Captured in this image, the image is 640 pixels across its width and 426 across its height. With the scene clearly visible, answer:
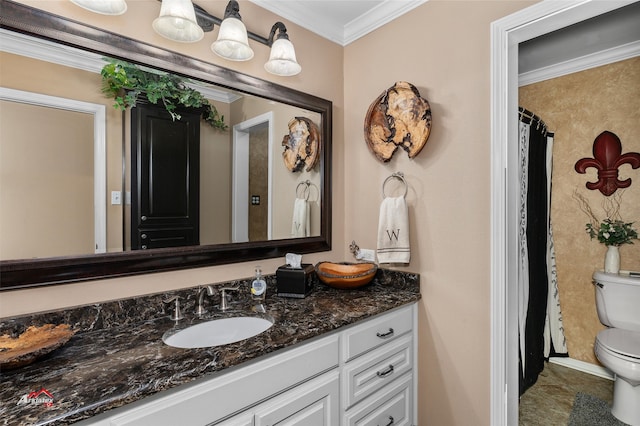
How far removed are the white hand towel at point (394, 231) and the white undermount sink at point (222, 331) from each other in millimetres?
787

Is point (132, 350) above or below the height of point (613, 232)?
below

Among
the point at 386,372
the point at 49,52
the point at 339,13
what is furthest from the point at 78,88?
the point at 386,372

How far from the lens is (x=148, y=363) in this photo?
923 millimetres

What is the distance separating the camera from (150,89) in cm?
136

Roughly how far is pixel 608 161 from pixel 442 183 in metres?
1.72

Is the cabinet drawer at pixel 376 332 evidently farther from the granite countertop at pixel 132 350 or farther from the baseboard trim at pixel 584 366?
the baseboard trim at pixel 584 366

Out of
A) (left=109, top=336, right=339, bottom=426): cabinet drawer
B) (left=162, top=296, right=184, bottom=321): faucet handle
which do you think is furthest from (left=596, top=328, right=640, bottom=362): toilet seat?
(left=162, top=296, right=184, bottom=321): faucet handle

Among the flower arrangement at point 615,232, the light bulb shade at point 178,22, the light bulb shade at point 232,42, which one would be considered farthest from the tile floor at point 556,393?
the light bulb shade at point 178,22

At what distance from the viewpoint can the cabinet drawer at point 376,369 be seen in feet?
4.46

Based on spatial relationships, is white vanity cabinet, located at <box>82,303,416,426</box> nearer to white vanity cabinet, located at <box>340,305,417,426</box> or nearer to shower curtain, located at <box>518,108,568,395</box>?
white vanity cabinet, located at <box>340,305,417,426</box>

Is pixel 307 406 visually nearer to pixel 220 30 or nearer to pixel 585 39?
pixel 220 30

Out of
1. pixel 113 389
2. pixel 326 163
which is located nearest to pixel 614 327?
pixel 326 163

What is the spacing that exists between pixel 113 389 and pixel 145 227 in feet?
2.35

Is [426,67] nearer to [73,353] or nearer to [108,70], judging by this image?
[108,70]
